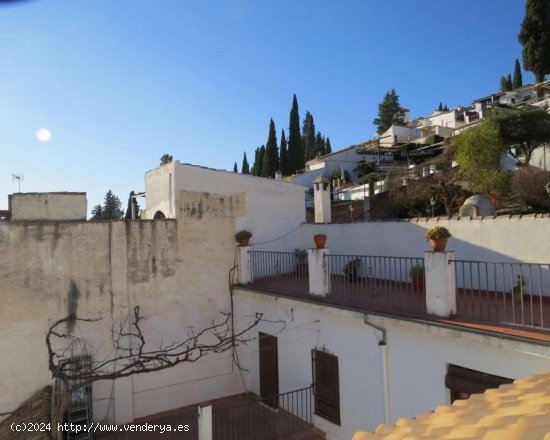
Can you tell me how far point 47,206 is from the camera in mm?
10109

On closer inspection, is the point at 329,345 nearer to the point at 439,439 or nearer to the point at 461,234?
the point at 461,234

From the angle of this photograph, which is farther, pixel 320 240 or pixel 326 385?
pixel 320 240

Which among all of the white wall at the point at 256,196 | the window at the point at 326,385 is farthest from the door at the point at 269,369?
Result: the white wall at the point at 256,196

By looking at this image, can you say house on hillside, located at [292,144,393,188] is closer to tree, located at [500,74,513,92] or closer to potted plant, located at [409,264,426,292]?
tree, located at [500,74,513,92]

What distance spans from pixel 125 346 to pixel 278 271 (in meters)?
4.81

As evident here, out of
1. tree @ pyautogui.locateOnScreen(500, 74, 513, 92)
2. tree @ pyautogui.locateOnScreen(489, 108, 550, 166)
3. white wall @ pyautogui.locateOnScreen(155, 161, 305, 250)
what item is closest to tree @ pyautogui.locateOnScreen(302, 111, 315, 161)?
tree @ pyautogui.locateOnScreen(500, 74, 513, 92)

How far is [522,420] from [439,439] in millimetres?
554

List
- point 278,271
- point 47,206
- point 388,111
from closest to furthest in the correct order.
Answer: point 47,206, point 278,271, point 388,111

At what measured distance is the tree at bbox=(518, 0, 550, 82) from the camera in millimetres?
32188

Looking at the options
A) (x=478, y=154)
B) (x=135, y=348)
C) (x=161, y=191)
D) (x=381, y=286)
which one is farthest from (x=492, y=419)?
(x=478, y=154)

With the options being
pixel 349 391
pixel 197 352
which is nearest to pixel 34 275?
pixel 197 352

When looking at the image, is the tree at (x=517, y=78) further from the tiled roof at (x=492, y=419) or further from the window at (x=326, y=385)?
the tiled roof at (x=492, y=419)

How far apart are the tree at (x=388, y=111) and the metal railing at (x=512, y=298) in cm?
5212

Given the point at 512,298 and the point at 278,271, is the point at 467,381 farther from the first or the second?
the point at 278,271
